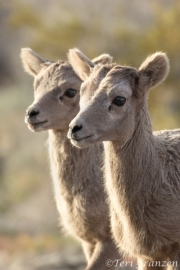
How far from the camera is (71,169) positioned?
10.3 m

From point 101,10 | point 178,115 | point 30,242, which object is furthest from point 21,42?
point 30,242

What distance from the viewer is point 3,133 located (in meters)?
32.1

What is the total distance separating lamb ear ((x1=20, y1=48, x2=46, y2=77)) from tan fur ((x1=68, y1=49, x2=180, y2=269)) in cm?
235

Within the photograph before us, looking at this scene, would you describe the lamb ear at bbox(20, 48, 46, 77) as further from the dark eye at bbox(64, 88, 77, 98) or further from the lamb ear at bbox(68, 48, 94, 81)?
the lamb ear at bbox(68, 48, 94, 81)

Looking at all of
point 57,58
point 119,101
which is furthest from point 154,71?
point 57,58

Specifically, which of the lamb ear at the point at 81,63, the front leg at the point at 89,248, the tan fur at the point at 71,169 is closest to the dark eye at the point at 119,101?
the lamb ear at the point at 81,63

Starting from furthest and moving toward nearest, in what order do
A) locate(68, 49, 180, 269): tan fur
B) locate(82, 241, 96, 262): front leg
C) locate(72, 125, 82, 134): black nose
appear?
locate(82, 241, 96, 262): front leg → locate(68, 49, 180, 269): tan fur → locate(72, 125, 82, 134): black nose

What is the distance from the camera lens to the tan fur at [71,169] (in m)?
9.96

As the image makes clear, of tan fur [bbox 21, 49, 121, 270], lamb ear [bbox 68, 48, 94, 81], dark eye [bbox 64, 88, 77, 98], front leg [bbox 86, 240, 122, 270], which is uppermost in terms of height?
lamb ear [bbox 68, 48, 94, 81]

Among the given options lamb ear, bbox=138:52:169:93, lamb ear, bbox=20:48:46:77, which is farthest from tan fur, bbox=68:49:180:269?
lamb ear, bbox=20:48:46:77

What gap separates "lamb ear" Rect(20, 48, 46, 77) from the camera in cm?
1102

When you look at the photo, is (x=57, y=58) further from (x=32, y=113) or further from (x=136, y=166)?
(x=136, y=166)

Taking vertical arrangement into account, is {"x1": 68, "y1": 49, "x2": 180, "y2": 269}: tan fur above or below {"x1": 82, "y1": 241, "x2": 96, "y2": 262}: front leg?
above

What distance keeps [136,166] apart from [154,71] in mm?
1054
